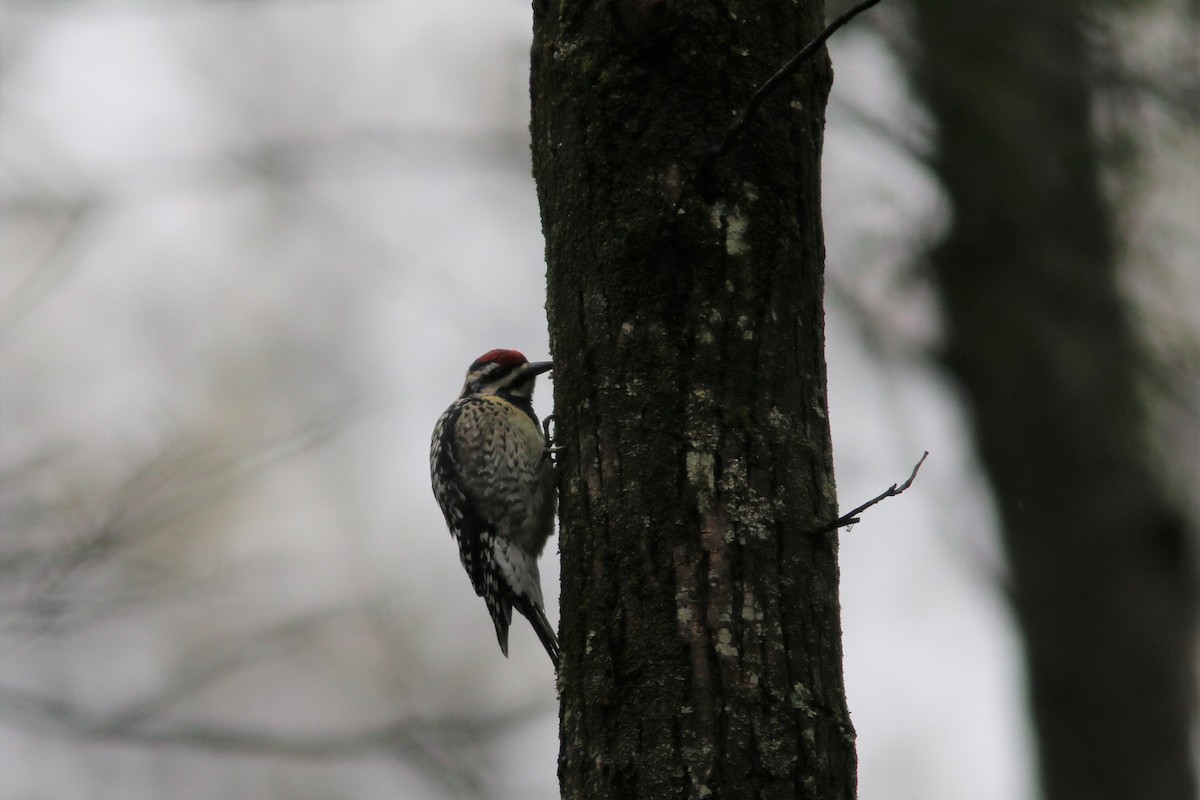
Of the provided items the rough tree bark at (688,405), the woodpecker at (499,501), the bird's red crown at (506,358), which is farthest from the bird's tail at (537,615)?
the rough tree bark at (688,405)

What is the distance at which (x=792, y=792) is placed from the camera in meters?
2.42

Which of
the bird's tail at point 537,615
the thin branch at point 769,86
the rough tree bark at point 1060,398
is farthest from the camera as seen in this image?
the rough tree bark at point 1060,398

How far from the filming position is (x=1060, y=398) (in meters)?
7.47

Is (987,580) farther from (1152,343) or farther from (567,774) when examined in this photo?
(567,774)

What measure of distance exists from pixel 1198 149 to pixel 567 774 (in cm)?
594

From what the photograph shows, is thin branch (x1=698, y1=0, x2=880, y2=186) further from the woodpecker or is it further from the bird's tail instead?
the bird's tail

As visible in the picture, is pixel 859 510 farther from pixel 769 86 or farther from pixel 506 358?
pixel 506 358

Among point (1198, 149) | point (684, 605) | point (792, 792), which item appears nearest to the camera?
point (792, 792)

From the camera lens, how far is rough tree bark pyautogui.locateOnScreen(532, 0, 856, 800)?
A: 251 centimetres

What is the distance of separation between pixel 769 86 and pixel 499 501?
10.9 feet

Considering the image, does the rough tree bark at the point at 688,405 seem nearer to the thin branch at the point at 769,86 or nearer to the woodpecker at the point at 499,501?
the thin branch at the point at 769,86

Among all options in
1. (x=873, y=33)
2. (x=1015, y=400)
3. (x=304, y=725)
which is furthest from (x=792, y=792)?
(x=304, y=725)

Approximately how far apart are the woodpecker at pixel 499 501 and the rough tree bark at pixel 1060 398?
10.0ft

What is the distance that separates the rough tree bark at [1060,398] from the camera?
270 inches
